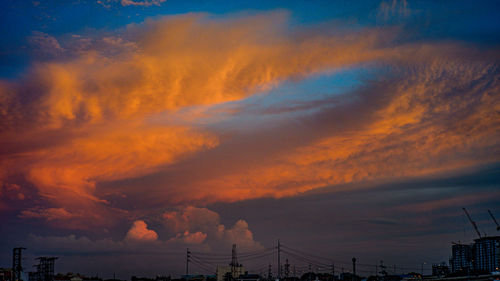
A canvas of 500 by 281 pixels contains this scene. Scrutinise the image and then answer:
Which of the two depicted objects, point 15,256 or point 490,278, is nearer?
point 490,278

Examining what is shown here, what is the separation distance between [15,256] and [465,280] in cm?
15398

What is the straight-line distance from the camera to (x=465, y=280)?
6073 inches

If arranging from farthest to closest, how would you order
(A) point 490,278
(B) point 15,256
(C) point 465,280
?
(B) point 15,256
(C) point 465,280
(A) point 490,278

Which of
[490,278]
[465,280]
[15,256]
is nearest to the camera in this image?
[490,278]

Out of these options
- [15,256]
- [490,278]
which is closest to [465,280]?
[490,278]

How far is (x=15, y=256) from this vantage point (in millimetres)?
175125

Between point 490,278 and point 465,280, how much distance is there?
Result: 1681 centimetres

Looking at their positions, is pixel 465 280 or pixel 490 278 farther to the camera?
pixel 465 280

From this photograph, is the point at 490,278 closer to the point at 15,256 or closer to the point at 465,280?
the point at 465,280

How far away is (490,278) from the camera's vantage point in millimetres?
138250

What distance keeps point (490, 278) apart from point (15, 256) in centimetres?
15697

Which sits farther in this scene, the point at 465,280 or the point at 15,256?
the point at 15,256
